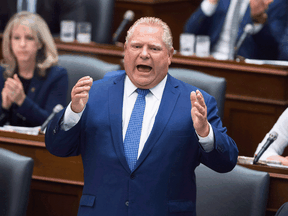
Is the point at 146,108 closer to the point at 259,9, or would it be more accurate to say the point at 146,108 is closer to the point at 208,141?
the point at 208,141

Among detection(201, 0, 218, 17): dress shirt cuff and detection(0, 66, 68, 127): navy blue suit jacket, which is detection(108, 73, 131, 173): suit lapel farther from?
detection(201, 0, 218, 17): dress shirt cuff

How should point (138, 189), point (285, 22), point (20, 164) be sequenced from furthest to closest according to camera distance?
1. point (285, 22)
2. point (20, 164)
3. point (138, 189)


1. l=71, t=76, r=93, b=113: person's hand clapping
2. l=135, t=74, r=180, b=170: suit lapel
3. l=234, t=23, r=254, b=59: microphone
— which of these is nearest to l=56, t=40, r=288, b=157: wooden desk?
l=234, t=23, r=254, b=59: microphone

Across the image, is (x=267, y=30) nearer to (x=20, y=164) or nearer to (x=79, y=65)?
(x=79, y=65)

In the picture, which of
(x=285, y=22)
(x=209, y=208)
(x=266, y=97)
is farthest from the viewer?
(x=285, y=22)

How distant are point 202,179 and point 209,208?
0.11 m

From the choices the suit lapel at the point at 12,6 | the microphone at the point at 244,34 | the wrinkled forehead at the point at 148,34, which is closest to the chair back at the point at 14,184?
the wrinkled forehead at the point at 148,34

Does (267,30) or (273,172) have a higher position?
(267,30)

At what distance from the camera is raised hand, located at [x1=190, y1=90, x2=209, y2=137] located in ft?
4.07

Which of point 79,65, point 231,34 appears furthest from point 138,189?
point 231,34

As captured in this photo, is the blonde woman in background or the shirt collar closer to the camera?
the shirt collar

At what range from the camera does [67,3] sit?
395cm

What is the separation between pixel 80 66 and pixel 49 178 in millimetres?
1021

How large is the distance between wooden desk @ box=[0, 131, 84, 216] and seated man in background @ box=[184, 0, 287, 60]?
1.48 metres
